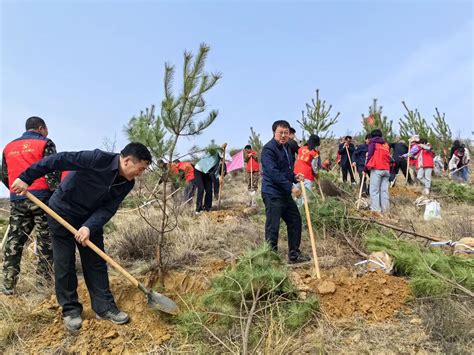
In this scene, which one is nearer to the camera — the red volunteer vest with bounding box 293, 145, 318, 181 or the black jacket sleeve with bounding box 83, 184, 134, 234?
the black jacket sleeve with bounding box 83, 184, 134, 234

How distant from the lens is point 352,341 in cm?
300

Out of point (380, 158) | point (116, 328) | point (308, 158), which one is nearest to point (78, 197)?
point (116, 328)

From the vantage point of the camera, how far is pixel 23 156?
3990 mm

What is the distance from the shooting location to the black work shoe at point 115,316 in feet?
11.0

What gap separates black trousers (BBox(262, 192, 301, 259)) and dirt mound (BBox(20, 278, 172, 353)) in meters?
1.65

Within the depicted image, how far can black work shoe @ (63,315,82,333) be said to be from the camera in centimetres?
323

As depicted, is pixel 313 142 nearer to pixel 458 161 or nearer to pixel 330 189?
pixel 330 189

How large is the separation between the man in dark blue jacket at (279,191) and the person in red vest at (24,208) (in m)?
2.32

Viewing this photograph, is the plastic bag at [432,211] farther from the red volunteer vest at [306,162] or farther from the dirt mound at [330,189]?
the dirt mound at [330,189]

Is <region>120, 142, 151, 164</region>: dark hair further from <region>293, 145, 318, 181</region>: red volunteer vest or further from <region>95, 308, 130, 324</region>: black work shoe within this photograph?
<region>293, 145, 318, 181</region>: red volunteer vest

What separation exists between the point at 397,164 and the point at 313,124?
9.16 ft

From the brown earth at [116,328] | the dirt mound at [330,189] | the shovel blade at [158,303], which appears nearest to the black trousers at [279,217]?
the brown earth at [116,328]

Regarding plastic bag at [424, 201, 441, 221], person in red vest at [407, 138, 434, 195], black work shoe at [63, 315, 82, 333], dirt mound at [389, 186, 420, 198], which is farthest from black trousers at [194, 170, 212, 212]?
black work shoe at [63, 315, 82, 333]

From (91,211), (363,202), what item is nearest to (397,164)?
(363,202)
